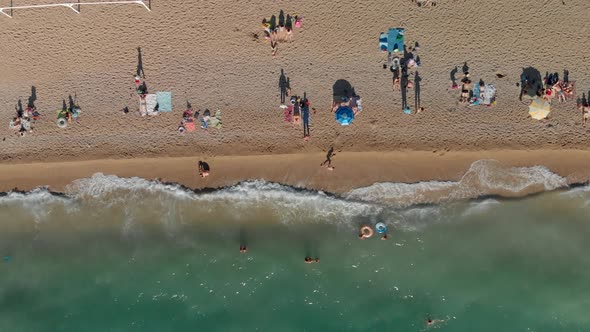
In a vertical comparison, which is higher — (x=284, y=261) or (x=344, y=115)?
(x=344, y=115)

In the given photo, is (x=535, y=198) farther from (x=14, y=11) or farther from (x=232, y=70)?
(x=14, y=11)

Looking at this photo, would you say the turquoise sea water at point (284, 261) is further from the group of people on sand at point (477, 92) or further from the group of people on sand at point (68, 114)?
the group of people on sand at point (477, 92)

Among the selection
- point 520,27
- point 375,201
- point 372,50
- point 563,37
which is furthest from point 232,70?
point 563,37

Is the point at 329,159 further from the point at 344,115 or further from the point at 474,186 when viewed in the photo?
the point at 474,186

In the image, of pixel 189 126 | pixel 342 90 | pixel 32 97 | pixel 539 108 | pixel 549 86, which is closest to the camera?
pixel 539 108

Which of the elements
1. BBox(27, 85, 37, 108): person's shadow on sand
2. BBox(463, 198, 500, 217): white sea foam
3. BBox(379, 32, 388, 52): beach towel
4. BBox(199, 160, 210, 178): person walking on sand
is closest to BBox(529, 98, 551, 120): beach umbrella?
BBox(463, 198, 500, 217): white sea foam

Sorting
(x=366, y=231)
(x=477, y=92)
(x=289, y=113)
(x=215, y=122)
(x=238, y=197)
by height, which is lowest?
(x=366, y=231)

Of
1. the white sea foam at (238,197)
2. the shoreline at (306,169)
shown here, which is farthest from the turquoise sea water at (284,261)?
the shoreline at (306,169)

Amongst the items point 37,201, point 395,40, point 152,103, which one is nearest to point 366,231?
point 395,40
